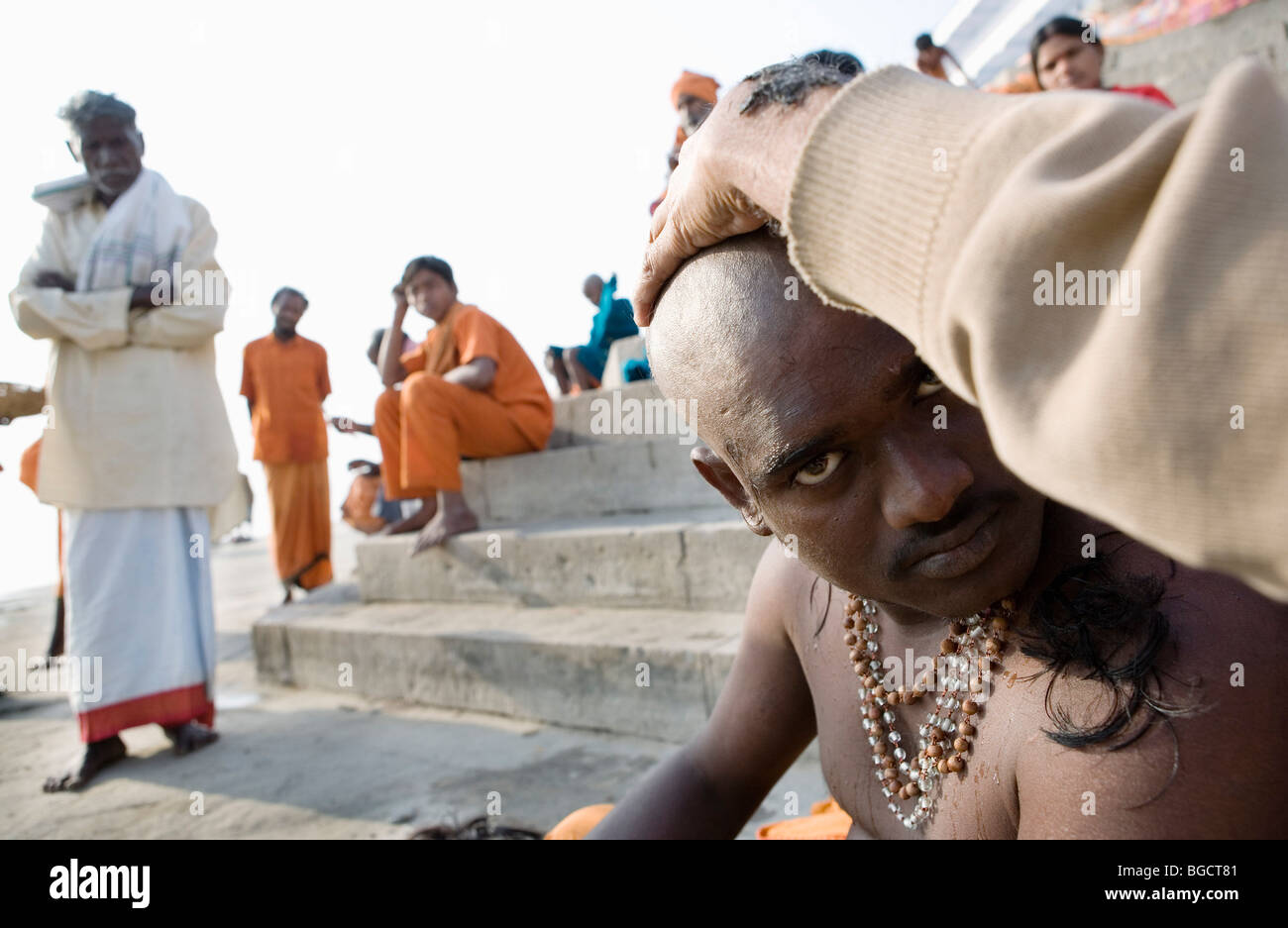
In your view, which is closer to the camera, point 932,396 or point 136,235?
point 932,396

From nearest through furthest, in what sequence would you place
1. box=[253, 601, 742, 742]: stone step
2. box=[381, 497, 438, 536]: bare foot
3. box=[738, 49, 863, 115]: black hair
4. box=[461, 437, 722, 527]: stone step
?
box=[738, 49, 863, 115]: black hair, box=[253, 601, 742, 742]: stone step, box=[461, 437, 722, 527]: stone step, box=[381, 497, 438, 536]: bare foot

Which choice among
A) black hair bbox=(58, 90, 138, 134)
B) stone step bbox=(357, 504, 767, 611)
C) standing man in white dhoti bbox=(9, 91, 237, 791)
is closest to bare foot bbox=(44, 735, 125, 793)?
standing man in white dhoti bbox=(9, 91, 237, 791)

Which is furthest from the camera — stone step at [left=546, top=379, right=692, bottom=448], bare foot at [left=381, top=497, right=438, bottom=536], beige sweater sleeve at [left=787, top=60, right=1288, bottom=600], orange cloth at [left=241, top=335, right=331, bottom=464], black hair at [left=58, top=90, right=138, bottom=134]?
orange cloth at [left=241, top=335, right=331, bottom=464]

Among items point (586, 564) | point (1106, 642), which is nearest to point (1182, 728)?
point (1106, 642)

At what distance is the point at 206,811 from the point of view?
10.7ft

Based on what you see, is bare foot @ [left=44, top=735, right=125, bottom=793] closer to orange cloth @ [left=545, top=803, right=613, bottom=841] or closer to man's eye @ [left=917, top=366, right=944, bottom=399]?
orange cloth @ [left=545, top=803, right=613, bottom=841]

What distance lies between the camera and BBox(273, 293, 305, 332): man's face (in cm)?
752

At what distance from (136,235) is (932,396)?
4.27 metres

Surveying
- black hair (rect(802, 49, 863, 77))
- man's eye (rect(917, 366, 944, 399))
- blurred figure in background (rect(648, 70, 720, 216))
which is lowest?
man's eye (rect(917, 366, 944, 399))

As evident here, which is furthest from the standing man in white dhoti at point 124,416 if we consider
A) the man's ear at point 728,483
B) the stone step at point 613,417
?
the man's ear at point 728,483

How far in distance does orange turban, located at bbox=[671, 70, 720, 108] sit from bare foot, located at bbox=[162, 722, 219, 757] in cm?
503
